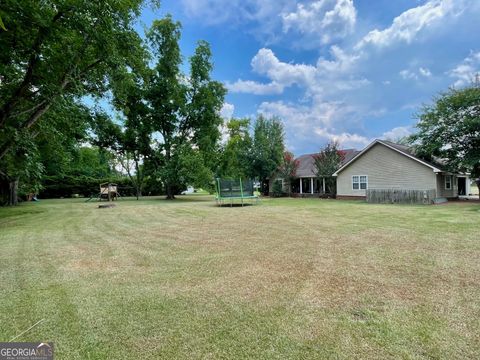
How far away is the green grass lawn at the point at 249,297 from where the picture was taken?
249 centimetres

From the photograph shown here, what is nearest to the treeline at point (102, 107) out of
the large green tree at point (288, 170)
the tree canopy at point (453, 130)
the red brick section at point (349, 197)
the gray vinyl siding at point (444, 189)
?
the large green tree at point (288, 170)

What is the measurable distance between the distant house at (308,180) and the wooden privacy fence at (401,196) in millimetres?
7775

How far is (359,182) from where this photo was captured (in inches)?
907

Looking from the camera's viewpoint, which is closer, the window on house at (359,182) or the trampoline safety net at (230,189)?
the trampoline safety net at (230,189)

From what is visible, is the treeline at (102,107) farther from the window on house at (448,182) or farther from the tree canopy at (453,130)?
the window on house at (448,182)

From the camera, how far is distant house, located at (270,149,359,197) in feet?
91.3

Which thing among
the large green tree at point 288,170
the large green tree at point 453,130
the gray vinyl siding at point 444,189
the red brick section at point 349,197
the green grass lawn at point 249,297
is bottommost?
the green grass lawn at point 249,297

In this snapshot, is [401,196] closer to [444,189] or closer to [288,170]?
[444,189]

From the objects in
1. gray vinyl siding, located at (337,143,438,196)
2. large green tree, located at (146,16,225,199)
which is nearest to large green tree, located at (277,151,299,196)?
gray vinyl siding, located at (337,143,438,196)

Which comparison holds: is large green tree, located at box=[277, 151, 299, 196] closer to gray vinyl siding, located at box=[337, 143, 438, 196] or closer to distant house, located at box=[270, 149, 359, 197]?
distant house, located at box=[270, 149, 359, 197]

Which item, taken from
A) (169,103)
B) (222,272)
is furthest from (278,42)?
(222,272)

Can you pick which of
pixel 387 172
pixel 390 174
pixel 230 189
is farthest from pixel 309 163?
pixel 230 189

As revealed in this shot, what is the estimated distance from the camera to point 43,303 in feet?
11.0

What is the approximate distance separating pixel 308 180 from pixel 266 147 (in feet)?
18.9
